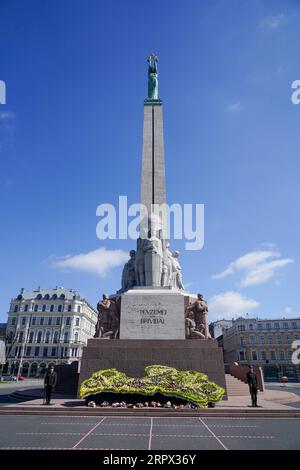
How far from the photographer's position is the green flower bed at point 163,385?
12436 mm

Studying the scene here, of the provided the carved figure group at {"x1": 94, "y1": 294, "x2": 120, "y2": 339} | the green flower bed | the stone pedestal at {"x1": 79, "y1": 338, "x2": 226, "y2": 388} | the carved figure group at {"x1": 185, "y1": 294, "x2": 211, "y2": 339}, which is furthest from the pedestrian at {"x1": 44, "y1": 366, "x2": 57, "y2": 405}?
the carved figure group at {"x1": 185, "y1": 294, "x2": 211, "y2": 339}

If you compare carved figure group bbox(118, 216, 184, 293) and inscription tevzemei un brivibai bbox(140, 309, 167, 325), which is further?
carved figure group bbox(118, 216, 184, 293)

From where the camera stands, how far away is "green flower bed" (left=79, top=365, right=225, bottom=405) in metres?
12.4

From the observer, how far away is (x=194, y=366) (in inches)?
574

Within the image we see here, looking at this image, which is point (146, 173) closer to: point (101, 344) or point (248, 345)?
point (101, 344)

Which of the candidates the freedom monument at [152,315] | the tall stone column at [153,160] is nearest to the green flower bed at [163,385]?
the freedom monument at [152,315]

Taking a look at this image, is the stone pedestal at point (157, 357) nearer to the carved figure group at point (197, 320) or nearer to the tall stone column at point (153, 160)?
the carved figure group at point (197, 320)

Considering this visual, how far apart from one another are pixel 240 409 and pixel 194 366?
3.23 m

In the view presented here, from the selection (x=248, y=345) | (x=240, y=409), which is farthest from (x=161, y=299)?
(x=248, y=345)

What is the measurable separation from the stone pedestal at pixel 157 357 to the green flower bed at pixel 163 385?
49.6 inches

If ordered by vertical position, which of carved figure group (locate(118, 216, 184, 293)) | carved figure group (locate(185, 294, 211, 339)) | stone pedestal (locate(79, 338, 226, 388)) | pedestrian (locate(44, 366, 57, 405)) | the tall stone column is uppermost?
the tall stone column

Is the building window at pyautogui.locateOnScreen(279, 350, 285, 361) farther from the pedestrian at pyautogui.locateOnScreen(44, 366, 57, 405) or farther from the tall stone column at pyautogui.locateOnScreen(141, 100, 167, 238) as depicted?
the pedestrian at pyautogui.locateOnScreen(44, 366, 57, 405)

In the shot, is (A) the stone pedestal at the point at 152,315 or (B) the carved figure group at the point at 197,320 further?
(B) the carved figure group at the point at 197,320

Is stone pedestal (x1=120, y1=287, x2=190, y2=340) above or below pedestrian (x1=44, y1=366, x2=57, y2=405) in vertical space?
above
